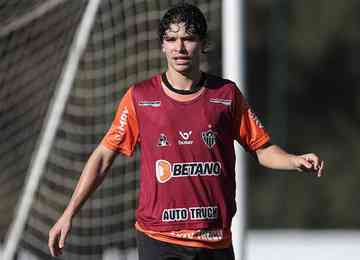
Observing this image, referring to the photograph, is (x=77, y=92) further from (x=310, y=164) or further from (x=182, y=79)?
(x=310, y=164)

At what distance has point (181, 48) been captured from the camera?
5762 millimetres

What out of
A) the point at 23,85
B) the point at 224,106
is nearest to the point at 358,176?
the point at 23,85

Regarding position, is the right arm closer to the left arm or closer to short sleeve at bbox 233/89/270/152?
short sleeve at bbox 233/89/270/152

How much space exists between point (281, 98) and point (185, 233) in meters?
16.9

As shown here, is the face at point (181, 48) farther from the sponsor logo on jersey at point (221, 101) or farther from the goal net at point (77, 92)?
the goal net at point (77, 92)

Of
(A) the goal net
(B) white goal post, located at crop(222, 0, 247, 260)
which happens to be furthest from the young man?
(A) the goal net

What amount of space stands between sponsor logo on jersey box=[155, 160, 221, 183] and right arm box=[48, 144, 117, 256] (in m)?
0.29

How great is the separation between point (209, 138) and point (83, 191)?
2.01 feet

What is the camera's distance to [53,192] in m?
8.73

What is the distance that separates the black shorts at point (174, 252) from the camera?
19.1ft

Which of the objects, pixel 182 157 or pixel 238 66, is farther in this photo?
pixel 238 66

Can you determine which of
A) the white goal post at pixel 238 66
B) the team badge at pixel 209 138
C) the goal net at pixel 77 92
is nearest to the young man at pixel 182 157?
the team badge at pixel 209 138

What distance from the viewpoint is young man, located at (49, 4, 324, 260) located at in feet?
19.0

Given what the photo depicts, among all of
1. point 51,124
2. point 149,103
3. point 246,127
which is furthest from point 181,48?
point 51,124
